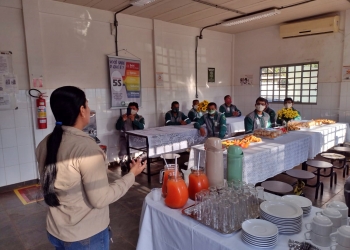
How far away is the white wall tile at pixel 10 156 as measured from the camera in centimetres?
406

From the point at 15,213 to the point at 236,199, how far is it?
319 centimetres

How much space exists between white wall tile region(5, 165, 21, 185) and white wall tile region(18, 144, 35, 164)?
0.14 m

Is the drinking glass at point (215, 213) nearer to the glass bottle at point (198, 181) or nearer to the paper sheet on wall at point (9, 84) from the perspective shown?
the glass bottle at point (198, 181)

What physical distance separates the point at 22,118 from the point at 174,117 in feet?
9.53

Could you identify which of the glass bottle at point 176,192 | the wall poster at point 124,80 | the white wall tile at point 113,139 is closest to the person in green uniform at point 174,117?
the wall poster at point 124,80

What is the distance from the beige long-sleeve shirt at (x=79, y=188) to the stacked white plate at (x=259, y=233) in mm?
603

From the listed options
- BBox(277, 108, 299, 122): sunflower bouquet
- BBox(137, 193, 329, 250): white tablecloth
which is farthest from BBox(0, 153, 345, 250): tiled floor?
BBox(137, 193, 329, 250): white tablecloth

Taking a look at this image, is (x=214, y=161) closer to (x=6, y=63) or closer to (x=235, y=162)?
(x=235, y=162)

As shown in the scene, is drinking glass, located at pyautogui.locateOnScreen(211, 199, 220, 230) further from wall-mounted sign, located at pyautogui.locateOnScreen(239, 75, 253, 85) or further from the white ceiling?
wall-mounted sign, located at pyautogui.locateOnScreen(239, 75, 253, 85)

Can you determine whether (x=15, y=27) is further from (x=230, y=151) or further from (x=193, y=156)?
(x=230, y=151)

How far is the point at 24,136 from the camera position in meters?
4.20

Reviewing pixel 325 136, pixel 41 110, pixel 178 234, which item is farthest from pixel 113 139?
pixel 178 234

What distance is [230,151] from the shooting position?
169 cm

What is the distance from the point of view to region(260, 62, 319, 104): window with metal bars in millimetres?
5984
